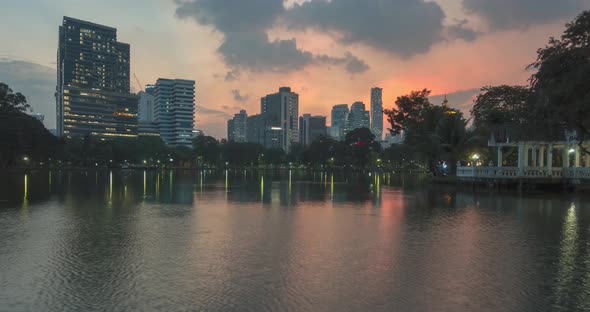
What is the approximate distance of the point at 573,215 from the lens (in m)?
21.4

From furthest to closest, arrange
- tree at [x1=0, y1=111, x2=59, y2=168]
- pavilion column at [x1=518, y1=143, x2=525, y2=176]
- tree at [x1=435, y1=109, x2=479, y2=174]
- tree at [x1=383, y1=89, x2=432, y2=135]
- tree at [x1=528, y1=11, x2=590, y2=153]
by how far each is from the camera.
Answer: tree at [x1=0, y1=111, x2=59, y2=168] → tree at [x1=383, y1=89, x2=432, y2=135] → tree at [x1=435, y1=109, x2=479, y2=174] → pavilion column at [x1=518, y1=143, x2=525, y2=176] → tree at [x1=528, y1=11, x2=590, y2=153]

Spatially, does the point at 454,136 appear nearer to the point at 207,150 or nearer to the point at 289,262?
the point at 289,262

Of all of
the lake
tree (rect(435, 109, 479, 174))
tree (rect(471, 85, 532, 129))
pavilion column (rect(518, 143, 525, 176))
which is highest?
tree (rect(471, 85, 532, 129))

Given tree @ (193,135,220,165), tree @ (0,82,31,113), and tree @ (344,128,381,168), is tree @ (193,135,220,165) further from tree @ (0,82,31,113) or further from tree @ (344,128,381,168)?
tree @ (0,82,31,113)

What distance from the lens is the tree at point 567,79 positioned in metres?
27.3

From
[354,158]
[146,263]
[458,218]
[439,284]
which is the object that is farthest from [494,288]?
[354,158]

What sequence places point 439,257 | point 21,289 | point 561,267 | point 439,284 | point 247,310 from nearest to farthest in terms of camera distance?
point 247,310, point 21,289, point 439,284, point 561,267, point 439,257

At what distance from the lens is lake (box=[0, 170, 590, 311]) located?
7992mm

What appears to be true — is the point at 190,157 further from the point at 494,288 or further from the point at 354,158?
the point at 494,288

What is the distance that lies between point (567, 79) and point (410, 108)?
1650 inches

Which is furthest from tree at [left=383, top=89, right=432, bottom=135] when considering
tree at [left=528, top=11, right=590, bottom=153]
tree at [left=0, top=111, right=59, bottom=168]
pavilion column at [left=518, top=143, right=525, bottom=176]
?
tree at [left=0, top=111, right=59, bottom=168]

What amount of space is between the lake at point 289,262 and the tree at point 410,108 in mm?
50647

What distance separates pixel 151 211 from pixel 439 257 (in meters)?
14.1

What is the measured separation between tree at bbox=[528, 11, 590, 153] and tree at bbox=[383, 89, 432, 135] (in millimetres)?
36732
